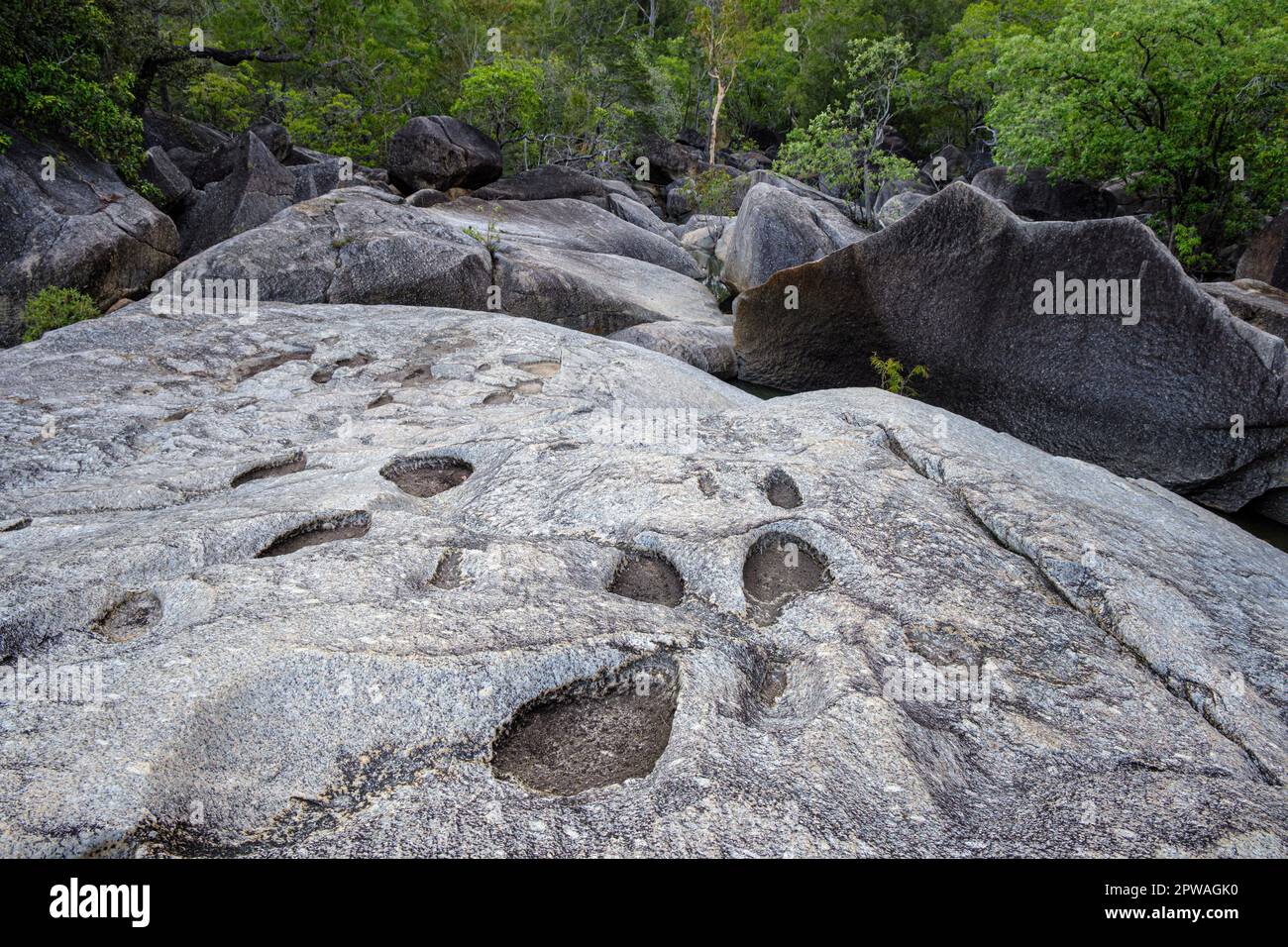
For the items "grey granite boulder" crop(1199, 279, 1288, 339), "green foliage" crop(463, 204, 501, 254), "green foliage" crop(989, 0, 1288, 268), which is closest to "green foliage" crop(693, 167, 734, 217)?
"green foliage" crop(989, 0, 1288, 268)

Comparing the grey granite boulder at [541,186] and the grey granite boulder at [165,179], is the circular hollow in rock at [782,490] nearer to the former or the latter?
the grey granite boulder at [541,186]

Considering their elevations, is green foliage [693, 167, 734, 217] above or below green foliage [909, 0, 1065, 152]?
below

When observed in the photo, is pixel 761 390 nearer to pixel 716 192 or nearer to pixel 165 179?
pixel 165 179

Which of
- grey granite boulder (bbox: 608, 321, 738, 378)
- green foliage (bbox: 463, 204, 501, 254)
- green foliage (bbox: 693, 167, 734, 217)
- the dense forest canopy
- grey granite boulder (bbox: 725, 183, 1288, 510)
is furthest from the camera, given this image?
green foliage (bbox: 693, 167, 734, 217)

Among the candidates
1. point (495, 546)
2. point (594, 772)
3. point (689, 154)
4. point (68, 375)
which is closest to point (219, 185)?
point (68, 375)

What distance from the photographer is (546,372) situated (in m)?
7.44

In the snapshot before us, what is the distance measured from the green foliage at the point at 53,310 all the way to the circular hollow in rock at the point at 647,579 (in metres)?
10.1

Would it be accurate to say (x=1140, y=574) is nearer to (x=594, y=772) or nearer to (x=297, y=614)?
(x=594, y=772)

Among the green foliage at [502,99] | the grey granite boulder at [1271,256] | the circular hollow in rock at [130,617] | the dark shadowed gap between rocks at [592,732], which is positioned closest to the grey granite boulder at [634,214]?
the green foliage at [502,99]

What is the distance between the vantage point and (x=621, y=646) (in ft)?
10.3

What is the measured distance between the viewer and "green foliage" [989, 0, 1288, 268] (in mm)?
14758

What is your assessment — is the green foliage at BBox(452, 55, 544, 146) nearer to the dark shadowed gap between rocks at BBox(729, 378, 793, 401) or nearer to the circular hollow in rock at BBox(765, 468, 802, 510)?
the dark shadowed gap between rocks at BBox(729, 378, 793, 401)

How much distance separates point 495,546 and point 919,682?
2173 mm

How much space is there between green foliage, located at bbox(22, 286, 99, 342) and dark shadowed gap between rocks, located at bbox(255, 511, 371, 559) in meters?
8.62
